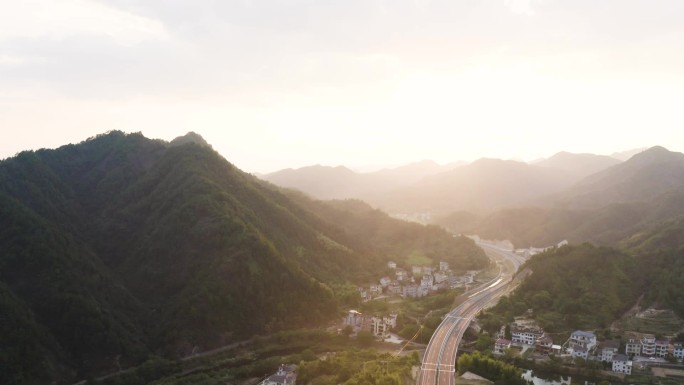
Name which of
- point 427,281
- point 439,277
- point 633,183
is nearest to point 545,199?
point 633,183

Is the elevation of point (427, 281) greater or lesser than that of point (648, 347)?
greater

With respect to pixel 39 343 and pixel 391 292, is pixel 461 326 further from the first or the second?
pixel 39 343

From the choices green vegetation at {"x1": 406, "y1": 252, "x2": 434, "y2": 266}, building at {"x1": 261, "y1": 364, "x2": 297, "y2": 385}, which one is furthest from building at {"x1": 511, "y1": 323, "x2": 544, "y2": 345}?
green vegetation at {"x1": 406, "y1": 252, "x2": 434, "y2": 266}

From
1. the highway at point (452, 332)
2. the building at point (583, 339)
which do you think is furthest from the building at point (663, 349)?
the highway at point (452, 332)

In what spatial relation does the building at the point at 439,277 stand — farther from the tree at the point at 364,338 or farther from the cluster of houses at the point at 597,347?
the tree at the point at 364,338

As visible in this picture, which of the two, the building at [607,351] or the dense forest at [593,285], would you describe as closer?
the building at [607,351]

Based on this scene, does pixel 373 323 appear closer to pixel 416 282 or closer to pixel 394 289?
pixel 394 289

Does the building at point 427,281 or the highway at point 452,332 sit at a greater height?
the building at point 427,281
